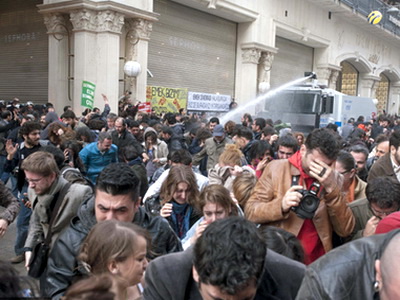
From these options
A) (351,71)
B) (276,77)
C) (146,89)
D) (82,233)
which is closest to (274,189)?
(82,233)

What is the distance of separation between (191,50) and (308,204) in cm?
1787

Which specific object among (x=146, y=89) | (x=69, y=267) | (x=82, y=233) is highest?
(x=146, y=89)

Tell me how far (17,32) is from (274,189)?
672 inches

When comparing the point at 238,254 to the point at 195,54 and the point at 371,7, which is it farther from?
the point at 371,7

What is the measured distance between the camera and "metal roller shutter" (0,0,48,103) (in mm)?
16891

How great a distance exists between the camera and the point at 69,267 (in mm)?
2557

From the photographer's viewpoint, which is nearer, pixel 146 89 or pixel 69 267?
pixel 69 267

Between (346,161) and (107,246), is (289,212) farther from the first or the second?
(107,246)

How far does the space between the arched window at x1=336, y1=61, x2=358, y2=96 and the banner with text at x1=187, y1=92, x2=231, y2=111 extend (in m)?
15.8

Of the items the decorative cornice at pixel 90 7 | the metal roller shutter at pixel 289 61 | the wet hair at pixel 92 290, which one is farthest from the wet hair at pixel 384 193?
the metal roller shutter at pixel 289 61

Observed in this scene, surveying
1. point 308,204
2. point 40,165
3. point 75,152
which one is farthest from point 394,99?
point 40,165

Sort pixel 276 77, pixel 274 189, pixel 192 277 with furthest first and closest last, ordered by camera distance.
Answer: pixel 276 77
pixel 274 189
pixel 192 277

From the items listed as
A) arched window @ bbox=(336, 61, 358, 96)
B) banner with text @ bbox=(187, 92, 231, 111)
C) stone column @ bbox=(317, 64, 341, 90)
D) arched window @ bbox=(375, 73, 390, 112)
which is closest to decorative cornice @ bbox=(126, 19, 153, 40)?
banner with text @ bbox=(187, 92, 231, 111)

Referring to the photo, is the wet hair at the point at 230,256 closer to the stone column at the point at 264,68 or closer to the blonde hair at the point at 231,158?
the blonde hair at the point at 231,158
